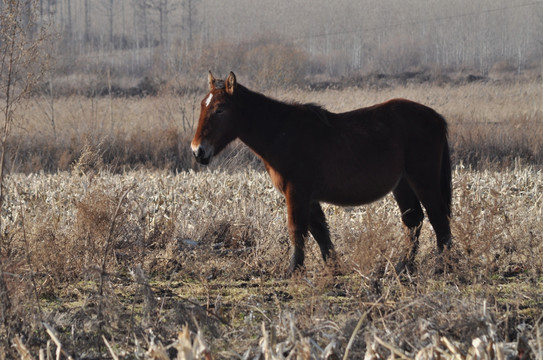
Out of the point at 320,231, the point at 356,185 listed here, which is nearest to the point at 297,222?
the point at 320,231

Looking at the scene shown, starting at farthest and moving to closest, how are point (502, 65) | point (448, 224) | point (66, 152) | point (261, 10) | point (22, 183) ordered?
point (261, 10) < point (502, 65) < point (66, 152) < point (22, 183) < point (448, 224)

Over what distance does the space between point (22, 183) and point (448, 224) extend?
7.18 m

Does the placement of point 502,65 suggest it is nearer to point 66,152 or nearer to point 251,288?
point 66,152

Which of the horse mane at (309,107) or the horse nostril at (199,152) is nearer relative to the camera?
the horse nostril at (199,152)

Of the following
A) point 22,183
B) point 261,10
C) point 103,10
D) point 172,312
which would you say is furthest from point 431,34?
point 172,312

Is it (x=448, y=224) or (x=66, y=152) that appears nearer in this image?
(x=448, y=224)

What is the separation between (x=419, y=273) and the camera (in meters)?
5.95

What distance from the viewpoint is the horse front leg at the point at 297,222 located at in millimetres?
6777

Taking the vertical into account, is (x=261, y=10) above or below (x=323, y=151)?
above

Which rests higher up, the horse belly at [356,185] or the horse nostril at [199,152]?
the horse nostril at [199,152]

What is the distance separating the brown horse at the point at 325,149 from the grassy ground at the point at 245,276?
13.3 inches

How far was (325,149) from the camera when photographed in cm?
696

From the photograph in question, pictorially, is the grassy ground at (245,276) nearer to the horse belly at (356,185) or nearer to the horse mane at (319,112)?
the horse belly at (356,185)

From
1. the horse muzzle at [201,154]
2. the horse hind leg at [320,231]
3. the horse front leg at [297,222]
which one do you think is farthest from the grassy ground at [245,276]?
the horse muzzle at [201,154]
